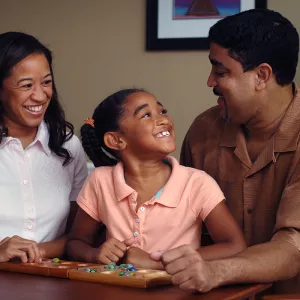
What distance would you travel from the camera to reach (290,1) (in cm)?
378

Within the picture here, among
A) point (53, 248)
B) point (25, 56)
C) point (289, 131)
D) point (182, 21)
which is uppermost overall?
A: point (182, 21)

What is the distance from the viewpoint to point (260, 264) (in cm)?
174

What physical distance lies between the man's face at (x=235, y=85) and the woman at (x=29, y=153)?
59cm

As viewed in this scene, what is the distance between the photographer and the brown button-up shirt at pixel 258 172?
2268 millimetres

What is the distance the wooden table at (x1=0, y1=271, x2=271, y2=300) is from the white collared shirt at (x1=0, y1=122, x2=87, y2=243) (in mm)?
636

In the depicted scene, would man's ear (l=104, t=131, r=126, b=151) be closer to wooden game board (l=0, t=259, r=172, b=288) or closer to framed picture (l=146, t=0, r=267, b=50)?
wooden game board (l=0, t=259, r=172, b=288)

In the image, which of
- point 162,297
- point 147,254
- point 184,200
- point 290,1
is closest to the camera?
point 162,297

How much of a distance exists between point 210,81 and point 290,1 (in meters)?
1.58

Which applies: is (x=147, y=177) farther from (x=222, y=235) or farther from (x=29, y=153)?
(x=29, y=153)

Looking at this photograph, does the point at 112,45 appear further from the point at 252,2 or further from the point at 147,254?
the point at 147,254

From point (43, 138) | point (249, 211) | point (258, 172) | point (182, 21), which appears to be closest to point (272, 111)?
point (258, 172)

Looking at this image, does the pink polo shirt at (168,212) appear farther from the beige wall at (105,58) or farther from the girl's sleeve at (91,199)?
the beige wall at (105,58)

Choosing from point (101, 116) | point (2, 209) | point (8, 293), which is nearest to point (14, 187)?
point (2, 209)

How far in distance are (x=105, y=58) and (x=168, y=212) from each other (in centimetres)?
226
